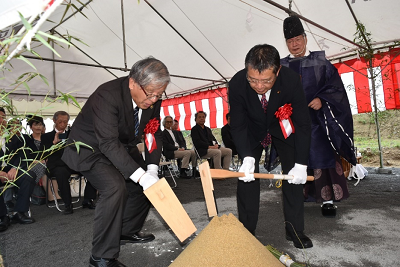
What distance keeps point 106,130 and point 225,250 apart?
1140 millimetres

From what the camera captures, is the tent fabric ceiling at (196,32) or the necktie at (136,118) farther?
the tent fabric ceiling at (196,32)

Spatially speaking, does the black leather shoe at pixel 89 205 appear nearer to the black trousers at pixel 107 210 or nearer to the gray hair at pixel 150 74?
the black trousers at pixel 107 210

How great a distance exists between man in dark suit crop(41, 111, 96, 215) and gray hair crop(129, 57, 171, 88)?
247 cm

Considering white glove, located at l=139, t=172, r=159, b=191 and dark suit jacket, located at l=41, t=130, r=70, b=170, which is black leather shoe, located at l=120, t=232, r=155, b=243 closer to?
white glove, located at l=139, t=172, r=159, b=191

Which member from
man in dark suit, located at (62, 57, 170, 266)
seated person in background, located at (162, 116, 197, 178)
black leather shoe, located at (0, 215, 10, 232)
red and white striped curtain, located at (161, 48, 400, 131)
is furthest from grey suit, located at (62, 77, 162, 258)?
red and white striped curtain, located at (161, 48, 400, 131)

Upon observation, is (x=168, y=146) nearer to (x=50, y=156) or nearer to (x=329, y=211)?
(x=50, y=156)

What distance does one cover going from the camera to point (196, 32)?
684 centimetres

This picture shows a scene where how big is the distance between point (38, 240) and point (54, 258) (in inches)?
27.4

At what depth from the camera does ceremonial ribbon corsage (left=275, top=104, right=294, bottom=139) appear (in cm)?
225

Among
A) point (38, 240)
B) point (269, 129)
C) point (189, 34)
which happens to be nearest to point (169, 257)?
point (269, 129)

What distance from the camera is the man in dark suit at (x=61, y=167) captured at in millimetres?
4125

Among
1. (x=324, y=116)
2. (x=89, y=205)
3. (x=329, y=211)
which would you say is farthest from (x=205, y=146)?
(x=324, y=116)

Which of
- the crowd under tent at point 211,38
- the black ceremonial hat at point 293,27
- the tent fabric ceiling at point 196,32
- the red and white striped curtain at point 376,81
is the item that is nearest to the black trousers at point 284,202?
the black ceremonial hat at point 293,27

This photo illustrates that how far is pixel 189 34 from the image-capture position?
6.97 meters
